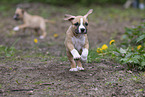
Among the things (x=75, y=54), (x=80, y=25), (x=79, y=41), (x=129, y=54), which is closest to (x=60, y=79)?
(x=75, y=54)

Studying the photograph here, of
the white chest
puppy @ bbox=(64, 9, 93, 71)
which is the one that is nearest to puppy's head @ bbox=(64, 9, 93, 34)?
puppy @ bbox=(64, 9, 93, 71)

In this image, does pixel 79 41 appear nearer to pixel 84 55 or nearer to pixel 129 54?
pixel 84 55

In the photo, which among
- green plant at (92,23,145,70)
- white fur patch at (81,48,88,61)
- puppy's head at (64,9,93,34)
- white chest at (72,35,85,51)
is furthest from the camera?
green plant at (92,23,145,70)

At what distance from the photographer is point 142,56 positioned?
3902mm

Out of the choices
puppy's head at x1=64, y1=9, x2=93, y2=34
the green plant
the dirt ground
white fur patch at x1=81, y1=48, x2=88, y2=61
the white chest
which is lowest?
the dirt ground

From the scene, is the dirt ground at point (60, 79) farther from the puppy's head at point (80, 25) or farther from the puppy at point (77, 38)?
the puppy's head at point (80, 25)

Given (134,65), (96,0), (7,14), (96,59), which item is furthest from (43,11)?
(134,65)

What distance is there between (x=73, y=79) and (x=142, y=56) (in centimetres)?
138

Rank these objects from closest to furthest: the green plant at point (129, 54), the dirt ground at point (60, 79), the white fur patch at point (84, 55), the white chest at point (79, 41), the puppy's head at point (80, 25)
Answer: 1. the dirt ground at point (60, 79)
2. the puppy's head at point (80, 25)
3. the white fur patch at point (84, 55)
4. the white chest at point (79, 41)
5. the green plant at point (129, 54)

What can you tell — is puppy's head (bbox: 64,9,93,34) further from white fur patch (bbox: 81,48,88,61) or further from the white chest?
white fur patch (bbox: 81,48,88,61)

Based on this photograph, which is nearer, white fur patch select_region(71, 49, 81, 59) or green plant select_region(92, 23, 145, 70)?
white fur patch select_region(71, 49, 81, 59)

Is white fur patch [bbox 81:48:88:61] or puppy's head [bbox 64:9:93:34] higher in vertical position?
puppy's head [bbox 64:9:93:34]

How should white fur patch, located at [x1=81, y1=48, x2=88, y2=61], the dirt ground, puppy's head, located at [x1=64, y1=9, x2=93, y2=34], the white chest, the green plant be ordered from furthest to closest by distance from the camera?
the green plant < the white chest < white fur patch, located at [x1=81, y1=48, x2=88, y2=61] < puppy's head, located at [x1=64, y1=9, x2=93, y2=34] < the dirt ground

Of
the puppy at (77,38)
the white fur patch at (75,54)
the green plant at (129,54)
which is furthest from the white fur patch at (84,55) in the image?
the green plant at (129,54)
